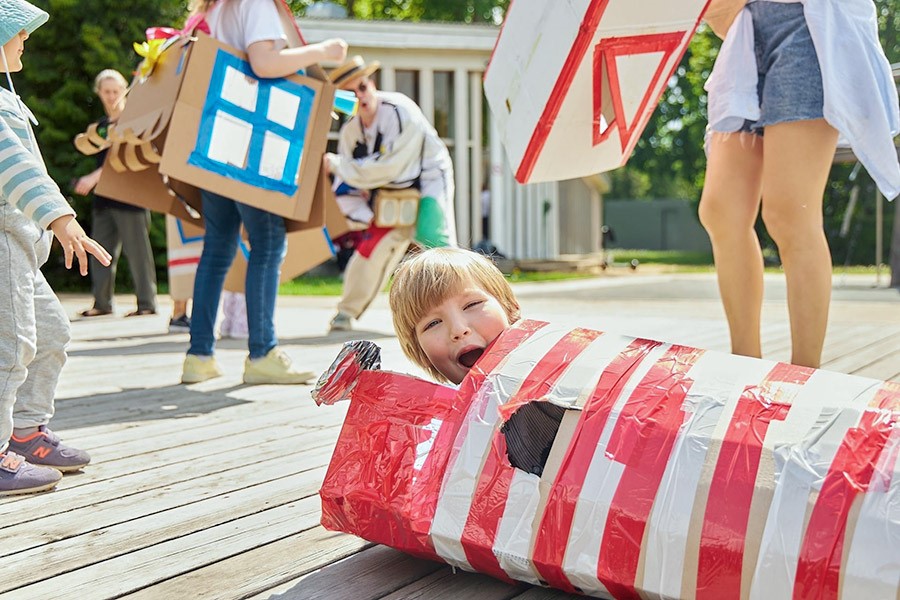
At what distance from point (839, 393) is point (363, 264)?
4.30 metres

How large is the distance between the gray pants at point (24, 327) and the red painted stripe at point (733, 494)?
1.36 meters

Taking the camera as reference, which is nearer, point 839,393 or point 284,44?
point 839,393

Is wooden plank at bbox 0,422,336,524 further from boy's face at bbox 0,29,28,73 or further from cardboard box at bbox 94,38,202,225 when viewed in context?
→ cardboard box at bbox 94,38,202,225

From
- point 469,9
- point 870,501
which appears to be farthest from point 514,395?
point 469,9

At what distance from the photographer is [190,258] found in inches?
210

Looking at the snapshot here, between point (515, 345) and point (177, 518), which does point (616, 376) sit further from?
point (177, 518)

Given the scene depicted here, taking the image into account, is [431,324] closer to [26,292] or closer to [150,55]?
[26,292]

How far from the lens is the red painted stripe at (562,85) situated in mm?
2133

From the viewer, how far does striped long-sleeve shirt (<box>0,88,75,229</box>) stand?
1834 millimetres

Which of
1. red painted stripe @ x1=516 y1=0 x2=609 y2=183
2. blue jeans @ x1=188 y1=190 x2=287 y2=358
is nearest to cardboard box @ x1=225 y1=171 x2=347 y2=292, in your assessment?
blue jeans @ x1=188 y1=190 x2=287 y2=358

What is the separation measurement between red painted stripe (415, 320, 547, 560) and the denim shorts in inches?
50.0

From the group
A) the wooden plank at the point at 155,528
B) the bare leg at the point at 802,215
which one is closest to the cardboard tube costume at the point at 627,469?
the wooden plank at the point at 155,528

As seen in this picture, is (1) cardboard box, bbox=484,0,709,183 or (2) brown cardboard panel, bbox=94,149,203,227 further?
(2) brown cardboard panel, bbox=94,149,203,227

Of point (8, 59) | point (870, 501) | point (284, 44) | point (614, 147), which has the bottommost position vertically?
point (870, 501)
